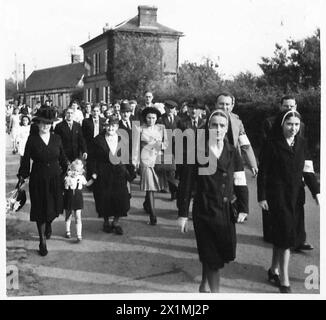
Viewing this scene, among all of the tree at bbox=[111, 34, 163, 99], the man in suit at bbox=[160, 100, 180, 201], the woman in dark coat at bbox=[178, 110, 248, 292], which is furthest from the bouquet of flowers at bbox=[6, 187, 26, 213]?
the tree at bbox=[111, 34, 163, 99]

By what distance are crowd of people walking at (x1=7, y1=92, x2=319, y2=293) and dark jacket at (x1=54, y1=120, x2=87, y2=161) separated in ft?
0.05

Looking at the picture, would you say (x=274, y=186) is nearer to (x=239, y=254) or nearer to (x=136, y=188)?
(x=239, y=254)

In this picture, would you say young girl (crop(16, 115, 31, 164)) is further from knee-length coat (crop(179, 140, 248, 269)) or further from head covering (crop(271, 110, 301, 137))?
head covering (crop(271, 110, 301, 137))

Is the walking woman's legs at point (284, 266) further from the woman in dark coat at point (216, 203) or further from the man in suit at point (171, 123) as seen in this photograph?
the man in suit at point (171, 123)

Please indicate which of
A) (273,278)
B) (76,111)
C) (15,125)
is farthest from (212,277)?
(15,125)

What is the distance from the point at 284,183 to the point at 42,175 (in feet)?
9.42

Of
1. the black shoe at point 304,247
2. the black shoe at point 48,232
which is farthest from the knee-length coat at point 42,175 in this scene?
the black shoe at point 304,247

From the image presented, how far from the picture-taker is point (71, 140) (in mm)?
7559

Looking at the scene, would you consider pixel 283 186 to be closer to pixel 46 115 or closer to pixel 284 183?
pixel 284 183

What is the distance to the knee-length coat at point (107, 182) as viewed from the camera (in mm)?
6184

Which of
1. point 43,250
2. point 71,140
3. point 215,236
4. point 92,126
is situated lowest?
point 43,250

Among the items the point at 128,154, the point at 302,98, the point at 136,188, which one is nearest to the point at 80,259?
the point at 128,154

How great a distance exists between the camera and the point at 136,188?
29.7ft
